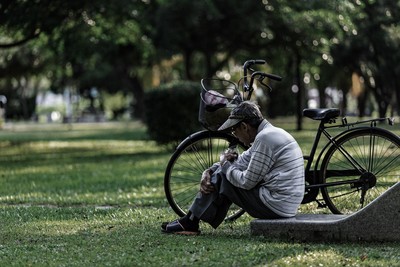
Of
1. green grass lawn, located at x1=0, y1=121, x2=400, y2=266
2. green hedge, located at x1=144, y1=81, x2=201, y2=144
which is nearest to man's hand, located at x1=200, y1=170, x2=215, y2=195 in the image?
green grass lawn, located at x1=0, y1=121, x2=400, y2=266

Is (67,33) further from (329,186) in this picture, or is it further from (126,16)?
(329,186)

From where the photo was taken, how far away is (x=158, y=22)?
24.6 meters

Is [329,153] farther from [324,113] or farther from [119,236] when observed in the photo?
[119,236]

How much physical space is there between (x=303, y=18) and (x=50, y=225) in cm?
1825

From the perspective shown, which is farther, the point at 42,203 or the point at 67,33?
the point at 67,33

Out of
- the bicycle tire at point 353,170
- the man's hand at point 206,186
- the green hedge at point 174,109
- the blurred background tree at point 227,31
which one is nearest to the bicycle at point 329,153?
the bicycle tire at point 353,170

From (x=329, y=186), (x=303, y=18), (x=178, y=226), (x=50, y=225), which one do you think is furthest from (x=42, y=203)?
(x=303, y=18)

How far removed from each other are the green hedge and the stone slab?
41.2ft

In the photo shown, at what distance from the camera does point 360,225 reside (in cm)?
671

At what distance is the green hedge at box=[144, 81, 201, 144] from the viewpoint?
63.5 feet

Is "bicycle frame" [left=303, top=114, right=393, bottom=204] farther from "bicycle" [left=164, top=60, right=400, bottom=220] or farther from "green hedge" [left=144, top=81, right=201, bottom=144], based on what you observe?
"green hedge" [left=144, top=81, right=201, bottom=144]

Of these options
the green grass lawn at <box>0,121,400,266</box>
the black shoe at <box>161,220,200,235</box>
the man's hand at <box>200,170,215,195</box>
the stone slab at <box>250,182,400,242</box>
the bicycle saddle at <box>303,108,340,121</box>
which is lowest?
the green grass lawn at <box>0,121,400,266</box>

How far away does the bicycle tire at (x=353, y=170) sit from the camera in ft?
24.9

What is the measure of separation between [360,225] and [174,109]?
1294cm
